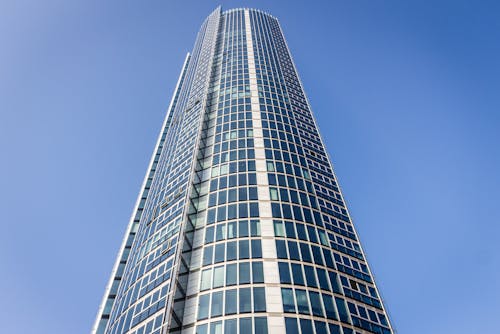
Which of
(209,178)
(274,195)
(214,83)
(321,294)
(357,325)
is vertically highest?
(214,83)

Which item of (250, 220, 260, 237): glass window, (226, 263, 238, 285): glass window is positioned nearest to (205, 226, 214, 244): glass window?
(250, 220, 260, 237): glass window

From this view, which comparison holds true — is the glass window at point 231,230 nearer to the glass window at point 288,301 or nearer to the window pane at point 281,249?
the window pane at point 281,249

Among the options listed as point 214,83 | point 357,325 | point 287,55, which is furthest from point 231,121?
point 287,55

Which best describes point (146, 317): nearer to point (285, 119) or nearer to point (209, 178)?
point (209, 178)

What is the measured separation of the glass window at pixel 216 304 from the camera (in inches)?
1727

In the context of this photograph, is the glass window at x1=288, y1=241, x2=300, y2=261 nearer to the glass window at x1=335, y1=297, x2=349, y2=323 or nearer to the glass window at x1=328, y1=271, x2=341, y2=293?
the glass window at x1=328, y1=271, x2=341, y2=293

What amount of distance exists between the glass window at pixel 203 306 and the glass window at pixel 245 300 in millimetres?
3745

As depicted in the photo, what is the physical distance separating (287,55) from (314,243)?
7978cm

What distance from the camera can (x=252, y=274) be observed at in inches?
1865

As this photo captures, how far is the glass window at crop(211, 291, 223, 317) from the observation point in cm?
4388

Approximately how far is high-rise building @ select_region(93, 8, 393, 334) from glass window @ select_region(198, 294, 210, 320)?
0.12 meters

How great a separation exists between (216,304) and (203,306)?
152 cm

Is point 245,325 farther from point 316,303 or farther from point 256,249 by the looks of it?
point 256,249

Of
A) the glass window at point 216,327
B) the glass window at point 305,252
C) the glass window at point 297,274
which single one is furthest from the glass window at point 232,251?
the glass window at point 216,327
